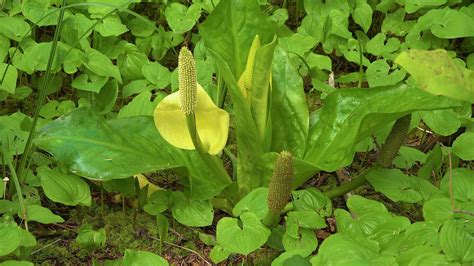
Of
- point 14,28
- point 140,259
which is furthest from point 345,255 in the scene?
point 14,28

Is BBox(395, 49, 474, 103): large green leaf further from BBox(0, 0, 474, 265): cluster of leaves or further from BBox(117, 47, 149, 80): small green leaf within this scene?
BBox(117, 47, 149, 80): small green leaf

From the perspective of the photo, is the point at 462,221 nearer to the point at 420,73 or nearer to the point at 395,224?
the point at 395,224

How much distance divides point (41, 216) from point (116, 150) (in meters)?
0.22

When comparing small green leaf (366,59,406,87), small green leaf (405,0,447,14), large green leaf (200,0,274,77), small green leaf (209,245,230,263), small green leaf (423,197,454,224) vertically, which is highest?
large green leaf (200,0,274,77)

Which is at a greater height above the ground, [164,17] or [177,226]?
[164,17]

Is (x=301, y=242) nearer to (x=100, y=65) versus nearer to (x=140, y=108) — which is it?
(x=140, y=108)

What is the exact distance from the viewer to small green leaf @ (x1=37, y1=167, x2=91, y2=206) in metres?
1.64

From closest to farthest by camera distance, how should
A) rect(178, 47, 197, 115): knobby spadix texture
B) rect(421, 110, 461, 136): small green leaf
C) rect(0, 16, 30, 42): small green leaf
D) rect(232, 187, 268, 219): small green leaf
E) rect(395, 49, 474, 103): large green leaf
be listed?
1. rect(395, 49, 474, 103): large green leaf
2. rect(178, 47, 197, 115): knobby spadix texture
3. rect(232, 187, 268, 219): small green leaf
4. rect(421, 110, 461, 136): small green leaf
5. rect(0, 16, 30, 42): small green leaf

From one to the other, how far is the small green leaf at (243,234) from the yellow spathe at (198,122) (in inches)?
8.9

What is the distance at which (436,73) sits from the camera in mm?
990

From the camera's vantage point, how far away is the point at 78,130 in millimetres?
1678

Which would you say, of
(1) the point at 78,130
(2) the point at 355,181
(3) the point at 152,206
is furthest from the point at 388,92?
(1) the point at 78,130

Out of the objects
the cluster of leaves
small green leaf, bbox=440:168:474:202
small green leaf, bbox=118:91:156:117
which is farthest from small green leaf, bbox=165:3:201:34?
small green leaf, bbox=440:168:474:202

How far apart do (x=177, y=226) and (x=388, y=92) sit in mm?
630
